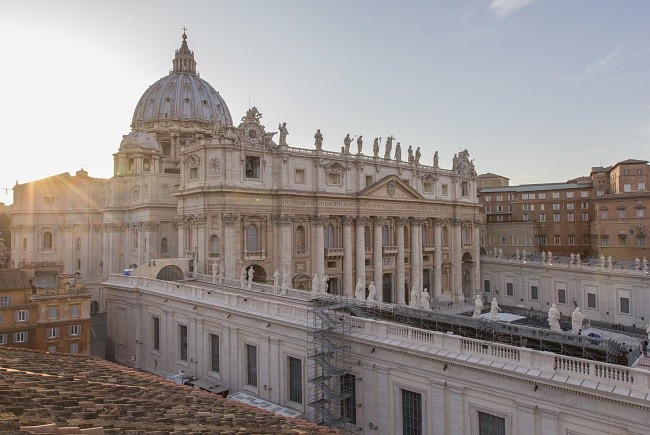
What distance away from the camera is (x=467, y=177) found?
66.6 meters

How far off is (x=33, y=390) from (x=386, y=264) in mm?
47050

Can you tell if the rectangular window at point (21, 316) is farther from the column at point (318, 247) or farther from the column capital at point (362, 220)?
the column capital at point (362, 220)

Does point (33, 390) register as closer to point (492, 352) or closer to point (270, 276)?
point (492, 352)

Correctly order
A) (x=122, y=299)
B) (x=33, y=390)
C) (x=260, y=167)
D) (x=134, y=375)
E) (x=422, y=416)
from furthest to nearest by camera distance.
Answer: (x=260, y=167) < (x=122, y=299) < (x=422, y=416) < (x=134, y=375) < (x=33, y=390)

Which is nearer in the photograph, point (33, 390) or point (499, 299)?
point (33, 390)

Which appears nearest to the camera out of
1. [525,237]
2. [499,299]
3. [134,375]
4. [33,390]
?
[33,390]

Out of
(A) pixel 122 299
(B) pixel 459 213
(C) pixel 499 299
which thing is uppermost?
(B) pixel 459 213

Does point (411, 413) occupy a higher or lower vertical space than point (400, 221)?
lower

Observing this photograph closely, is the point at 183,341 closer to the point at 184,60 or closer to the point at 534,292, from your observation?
the point at 534,292

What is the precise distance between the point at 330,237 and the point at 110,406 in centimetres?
4104

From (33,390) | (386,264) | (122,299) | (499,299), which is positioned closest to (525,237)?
(499,299)

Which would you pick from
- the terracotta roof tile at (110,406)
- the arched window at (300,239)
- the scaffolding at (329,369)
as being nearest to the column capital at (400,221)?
the arched window at (300,239)

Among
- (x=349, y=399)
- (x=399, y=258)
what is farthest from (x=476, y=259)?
(x=349, y=399)

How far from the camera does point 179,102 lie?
8181cm
